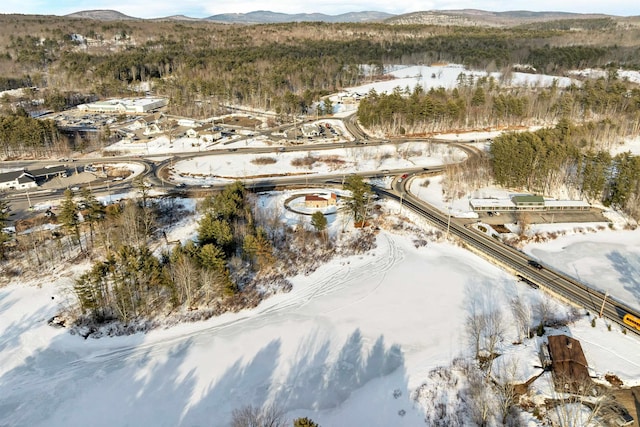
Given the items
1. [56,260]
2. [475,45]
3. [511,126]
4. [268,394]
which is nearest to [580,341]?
[268,394]

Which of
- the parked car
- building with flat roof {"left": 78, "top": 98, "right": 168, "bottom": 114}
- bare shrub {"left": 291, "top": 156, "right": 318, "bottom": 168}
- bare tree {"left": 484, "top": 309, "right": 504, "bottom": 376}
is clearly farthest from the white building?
the parked car

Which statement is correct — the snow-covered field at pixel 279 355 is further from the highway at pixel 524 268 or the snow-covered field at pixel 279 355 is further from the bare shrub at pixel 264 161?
the bare shrub at pixel 264 161

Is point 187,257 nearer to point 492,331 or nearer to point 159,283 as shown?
point 159,283

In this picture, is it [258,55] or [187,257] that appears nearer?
[187,257]

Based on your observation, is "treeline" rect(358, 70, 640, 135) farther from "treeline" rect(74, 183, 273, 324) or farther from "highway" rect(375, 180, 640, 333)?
"treeline" rect(74, 183, 273, 324)

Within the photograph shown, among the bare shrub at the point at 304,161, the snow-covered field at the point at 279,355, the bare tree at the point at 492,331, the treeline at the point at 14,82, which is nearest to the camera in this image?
the snow-covered field at the point at 279,355

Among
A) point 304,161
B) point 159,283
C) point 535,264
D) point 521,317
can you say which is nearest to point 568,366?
point 521,317

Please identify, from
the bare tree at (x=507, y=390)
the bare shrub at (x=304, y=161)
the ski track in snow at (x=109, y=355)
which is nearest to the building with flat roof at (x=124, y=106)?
the bare shrub at (x=304, y=161)
